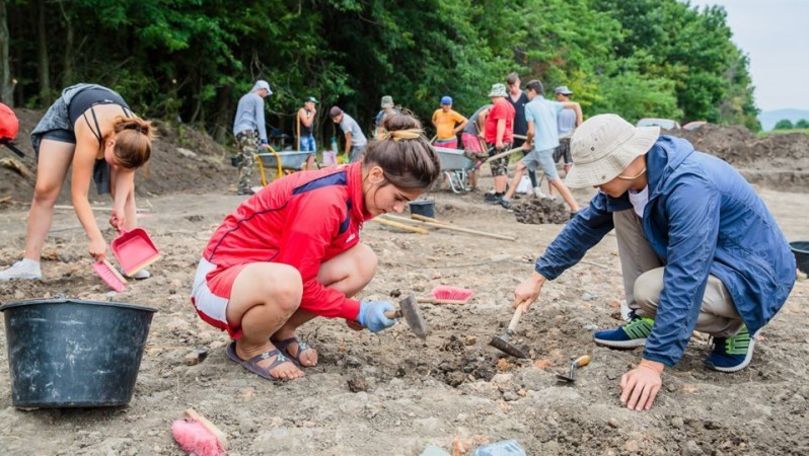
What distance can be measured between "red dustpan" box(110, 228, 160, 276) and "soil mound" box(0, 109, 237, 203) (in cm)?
493

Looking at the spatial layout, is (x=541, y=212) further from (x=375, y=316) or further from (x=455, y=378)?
(x=375, y=316)

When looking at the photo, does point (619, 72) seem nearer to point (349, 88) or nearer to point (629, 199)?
point (349, 88)

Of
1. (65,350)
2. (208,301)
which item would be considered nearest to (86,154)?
(208,301)

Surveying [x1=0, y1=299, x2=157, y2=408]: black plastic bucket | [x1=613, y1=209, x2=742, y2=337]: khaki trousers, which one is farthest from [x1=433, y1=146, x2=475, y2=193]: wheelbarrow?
[x1=0, y1=299, x2=157, y2=408]: black plastic bucket

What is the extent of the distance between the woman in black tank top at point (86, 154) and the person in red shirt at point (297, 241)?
1.50 meters

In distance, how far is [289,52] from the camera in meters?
17.0

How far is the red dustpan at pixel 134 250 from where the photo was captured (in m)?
4.52

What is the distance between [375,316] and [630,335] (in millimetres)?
1264

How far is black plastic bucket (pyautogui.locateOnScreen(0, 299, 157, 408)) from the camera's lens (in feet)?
7.73

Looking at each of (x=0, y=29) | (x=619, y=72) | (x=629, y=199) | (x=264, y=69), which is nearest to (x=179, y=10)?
(x=264, y=69)

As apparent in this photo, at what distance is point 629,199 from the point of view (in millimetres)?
3029

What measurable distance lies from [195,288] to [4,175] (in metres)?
7.85

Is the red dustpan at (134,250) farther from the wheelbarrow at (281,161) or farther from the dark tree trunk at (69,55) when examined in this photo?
the dark tree trunk at (69,55)

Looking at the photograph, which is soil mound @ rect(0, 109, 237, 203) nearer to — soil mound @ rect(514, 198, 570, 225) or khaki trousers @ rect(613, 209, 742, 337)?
soil mound @ rect(514, 198, 570, 225)
